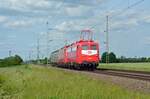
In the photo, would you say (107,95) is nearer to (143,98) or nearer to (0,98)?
(143,98)

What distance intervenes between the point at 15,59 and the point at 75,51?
216ft

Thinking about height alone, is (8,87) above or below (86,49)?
below

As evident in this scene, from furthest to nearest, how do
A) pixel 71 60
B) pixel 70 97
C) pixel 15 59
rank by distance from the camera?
1. pixel 15 59
2. pixel 71 60
3. pixel 70 97

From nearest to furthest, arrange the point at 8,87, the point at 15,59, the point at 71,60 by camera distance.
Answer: the point at 8,87, the point at 71,60, the point at 15,59

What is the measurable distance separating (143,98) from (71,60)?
43.6 m

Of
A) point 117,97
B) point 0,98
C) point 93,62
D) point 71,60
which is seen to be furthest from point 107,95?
point 71,60

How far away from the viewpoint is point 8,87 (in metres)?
19.8

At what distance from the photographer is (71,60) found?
57.3 metres

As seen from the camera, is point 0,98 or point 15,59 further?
point 15,59

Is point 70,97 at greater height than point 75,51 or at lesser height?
lesser

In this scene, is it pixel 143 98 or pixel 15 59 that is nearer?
pixel 143 98

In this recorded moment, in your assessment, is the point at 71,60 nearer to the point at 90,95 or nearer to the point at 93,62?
the point at 93,62

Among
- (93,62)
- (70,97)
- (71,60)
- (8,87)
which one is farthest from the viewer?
(71,60)

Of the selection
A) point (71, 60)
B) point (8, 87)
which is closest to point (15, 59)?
point (71, 60)
